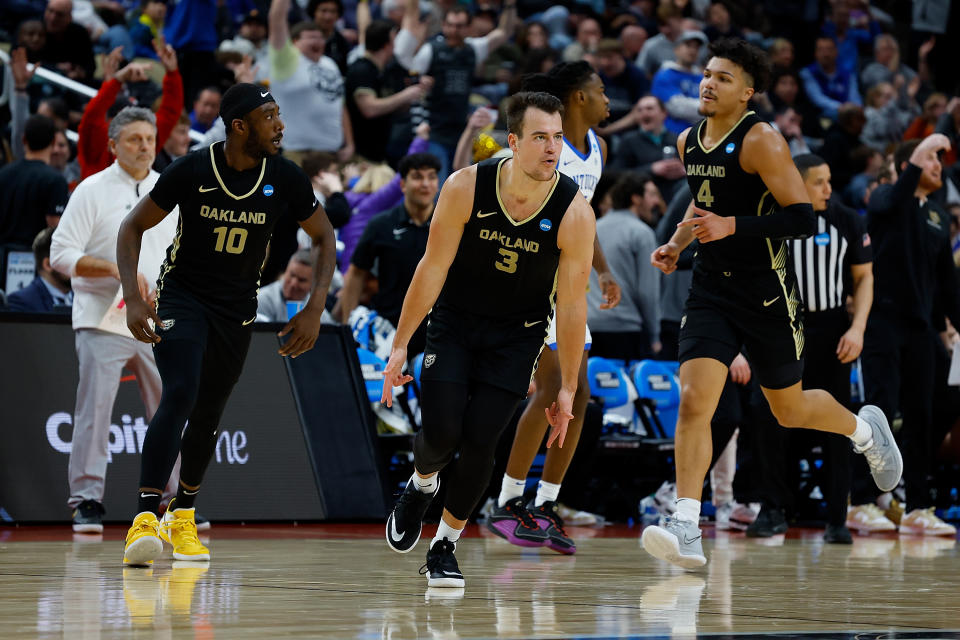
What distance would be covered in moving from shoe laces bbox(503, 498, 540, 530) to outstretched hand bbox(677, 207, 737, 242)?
202 centimetres

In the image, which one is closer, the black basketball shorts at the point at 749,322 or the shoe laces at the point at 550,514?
the black basketball shorts at the point at 749,322

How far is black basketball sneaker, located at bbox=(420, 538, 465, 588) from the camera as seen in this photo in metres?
5.58

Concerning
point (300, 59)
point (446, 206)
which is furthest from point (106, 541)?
point (300, 59)

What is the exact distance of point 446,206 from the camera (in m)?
5.60

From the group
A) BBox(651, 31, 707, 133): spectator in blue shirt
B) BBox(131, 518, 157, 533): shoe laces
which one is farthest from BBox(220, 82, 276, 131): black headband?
BBox(651, 31, 707, 133): spectator in blue shirt

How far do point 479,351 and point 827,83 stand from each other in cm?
→ 1508

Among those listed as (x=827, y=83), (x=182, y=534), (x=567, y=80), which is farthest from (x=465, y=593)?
(x=827, y=83)

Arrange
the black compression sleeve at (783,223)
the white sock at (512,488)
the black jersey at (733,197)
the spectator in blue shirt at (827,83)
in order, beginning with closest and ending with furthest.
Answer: the black compression sleeve at (783,223) < the black jersey at (733,197) < the white sock at (512,488) < the spectator in blue shirt at (827,83)

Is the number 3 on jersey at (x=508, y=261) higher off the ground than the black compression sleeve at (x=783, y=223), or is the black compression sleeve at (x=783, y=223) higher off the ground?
the black compression sleeve at (x=783, y=223)

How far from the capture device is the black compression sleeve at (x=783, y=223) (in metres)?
6.51

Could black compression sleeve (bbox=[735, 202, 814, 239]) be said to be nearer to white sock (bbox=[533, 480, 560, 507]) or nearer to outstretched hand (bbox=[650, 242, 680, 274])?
outstretched hand (bbox=[650, 242, 680, 274])

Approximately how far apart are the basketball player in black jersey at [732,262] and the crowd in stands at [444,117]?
144 centimetres

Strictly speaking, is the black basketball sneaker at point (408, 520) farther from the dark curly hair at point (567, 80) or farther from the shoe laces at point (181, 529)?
the dark curly hair at point (567, 80)

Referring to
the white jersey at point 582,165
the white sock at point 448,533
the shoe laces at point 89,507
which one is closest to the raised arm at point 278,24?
the white jersey at point 582,165
